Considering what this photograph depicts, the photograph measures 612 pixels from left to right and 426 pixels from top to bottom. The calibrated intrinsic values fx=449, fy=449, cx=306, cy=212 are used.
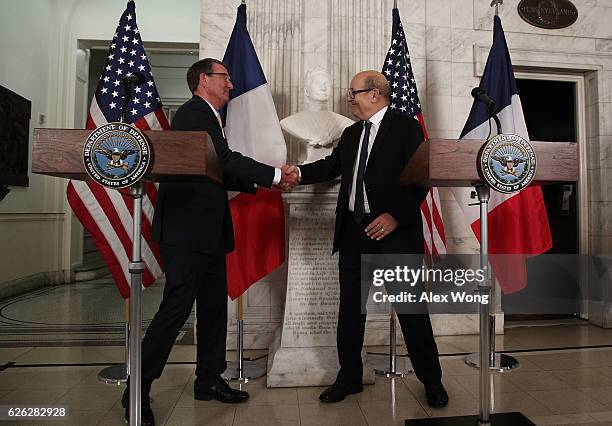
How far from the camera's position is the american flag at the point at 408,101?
9.94 feet

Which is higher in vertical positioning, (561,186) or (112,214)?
(561,186)

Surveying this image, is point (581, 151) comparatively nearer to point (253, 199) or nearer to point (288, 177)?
point (253, 199)

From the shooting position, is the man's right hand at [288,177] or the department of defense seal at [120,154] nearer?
the department of defense seal at [120,154]

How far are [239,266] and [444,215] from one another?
181cm

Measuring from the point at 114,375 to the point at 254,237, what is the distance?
1105mm

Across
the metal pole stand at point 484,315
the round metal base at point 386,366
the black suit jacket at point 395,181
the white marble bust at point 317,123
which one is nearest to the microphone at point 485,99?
the metal pole stand at point 484,315

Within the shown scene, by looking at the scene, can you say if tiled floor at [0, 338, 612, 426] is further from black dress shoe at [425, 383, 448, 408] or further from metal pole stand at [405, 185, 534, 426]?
metal pole stand at [405, 185, 534, 426]

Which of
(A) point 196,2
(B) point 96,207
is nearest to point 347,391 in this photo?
(B) point 96,207

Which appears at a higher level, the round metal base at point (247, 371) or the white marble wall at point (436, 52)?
the white marble wall at point (436, 52)

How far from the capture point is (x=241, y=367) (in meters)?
2.59

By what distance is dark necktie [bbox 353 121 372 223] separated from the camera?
2168 mm

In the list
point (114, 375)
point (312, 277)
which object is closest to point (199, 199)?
point (312, 277)

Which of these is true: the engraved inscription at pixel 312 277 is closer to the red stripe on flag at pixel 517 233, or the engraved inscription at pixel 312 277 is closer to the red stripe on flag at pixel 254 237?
the red stripe on flag at pixel 254 237

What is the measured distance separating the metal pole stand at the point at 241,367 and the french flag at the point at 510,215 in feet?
5.45
